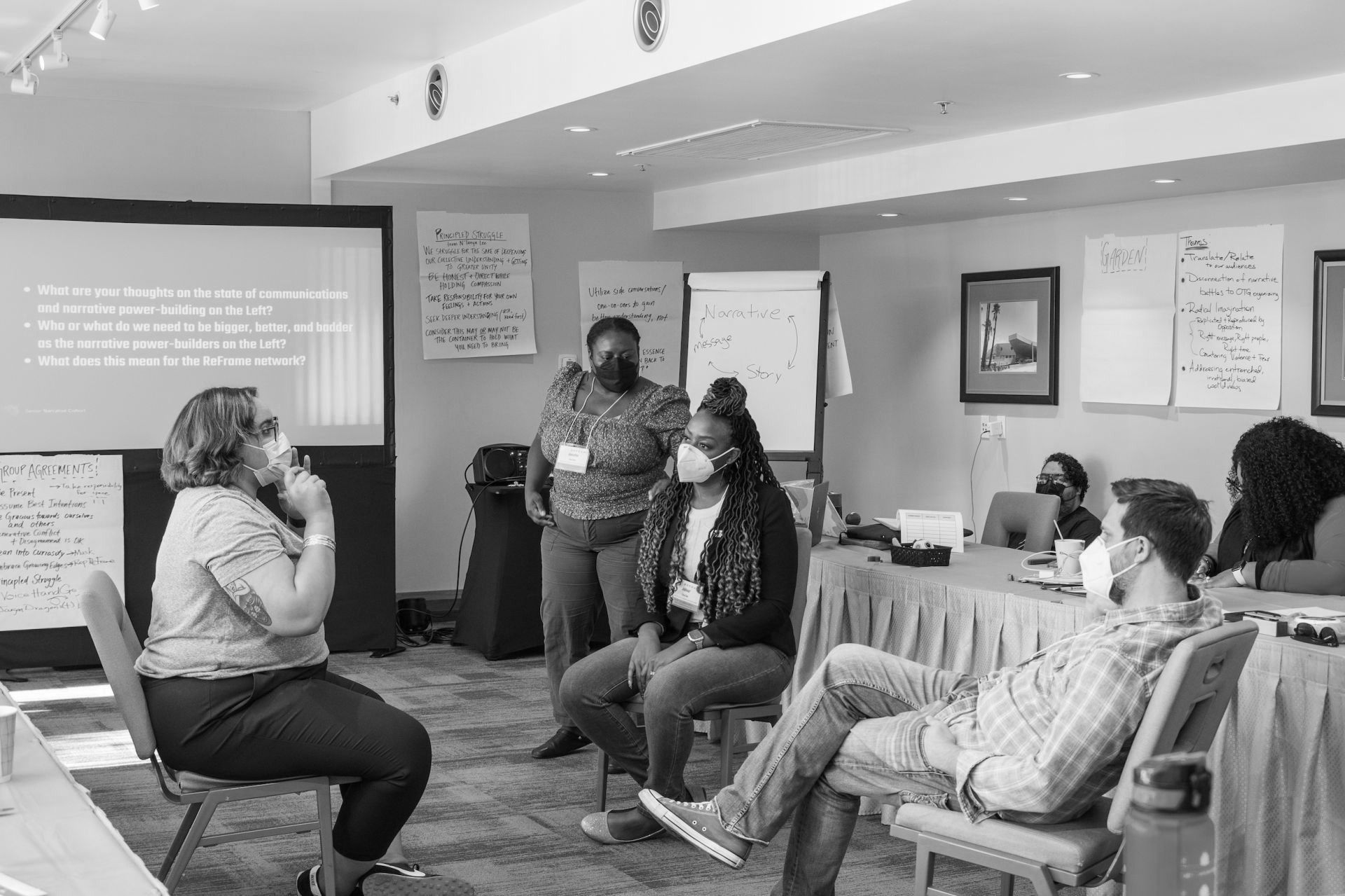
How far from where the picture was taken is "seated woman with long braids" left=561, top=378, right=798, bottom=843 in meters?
3.37

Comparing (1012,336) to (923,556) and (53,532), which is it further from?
(53,532)

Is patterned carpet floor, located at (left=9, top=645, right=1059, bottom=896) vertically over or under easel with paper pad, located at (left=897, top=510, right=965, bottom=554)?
under

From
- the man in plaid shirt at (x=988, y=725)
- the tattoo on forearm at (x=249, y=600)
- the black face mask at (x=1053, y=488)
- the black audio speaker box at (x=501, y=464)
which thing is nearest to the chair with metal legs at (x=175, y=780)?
the tattoo on forearm at (x=249, y=600)

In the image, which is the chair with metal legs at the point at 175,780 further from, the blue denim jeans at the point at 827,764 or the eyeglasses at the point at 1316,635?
the eyeglasses at the point at 1316,635

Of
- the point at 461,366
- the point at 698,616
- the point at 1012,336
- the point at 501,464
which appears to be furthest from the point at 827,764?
the point at 461,366

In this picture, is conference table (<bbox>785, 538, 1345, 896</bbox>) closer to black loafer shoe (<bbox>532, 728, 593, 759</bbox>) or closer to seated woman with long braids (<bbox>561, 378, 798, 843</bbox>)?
seated woman with long braids (<bbox>561, 378, 798, 843</bbox>)

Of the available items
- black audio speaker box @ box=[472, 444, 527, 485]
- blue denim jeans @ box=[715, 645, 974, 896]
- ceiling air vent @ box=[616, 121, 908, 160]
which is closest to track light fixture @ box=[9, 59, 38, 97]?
ceiling air vent @ box=[616, 121, 908, 160]

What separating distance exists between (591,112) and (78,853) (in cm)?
344

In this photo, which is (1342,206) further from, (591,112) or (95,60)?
(95,60)

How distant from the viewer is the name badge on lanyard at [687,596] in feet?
11.5

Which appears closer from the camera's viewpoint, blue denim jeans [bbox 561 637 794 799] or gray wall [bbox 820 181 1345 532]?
blue denim jeans [bbox 561 637 794 799]

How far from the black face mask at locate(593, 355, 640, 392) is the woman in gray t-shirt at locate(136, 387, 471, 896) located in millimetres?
1623

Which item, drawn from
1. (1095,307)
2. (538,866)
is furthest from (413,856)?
(1095,307)

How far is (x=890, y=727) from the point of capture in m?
2.69
